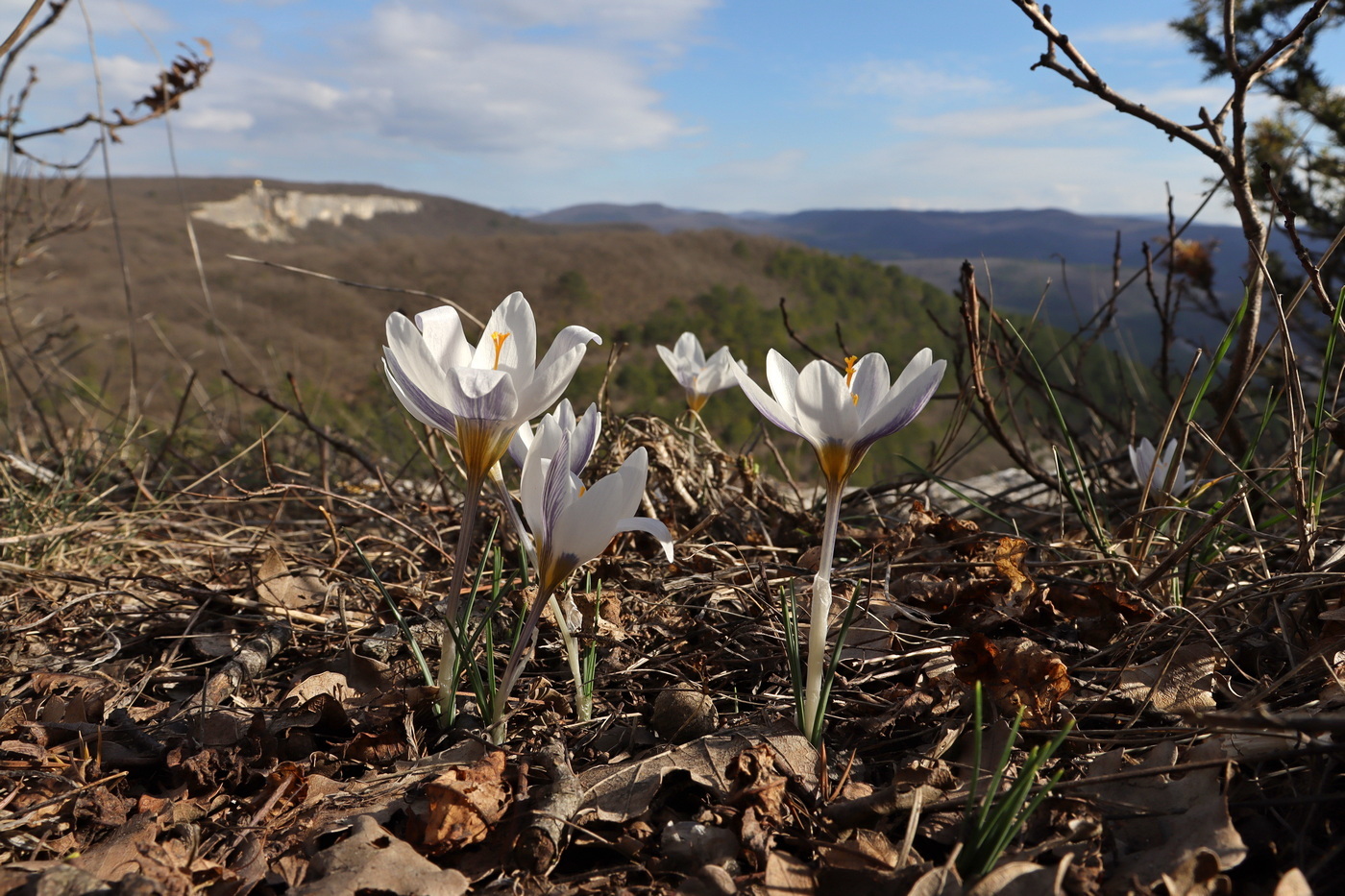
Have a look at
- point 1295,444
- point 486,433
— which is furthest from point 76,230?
point 1295,444

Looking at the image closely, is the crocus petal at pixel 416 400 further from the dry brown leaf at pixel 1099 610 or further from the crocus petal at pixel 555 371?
the dry brown leaf at pixel 1099 610

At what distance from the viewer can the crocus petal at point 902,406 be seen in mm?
1329

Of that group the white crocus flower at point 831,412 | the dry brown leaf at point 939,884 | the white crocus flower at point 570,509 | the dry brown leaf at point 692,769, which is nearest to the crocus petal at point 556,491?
the white crocus flower at point 570,509

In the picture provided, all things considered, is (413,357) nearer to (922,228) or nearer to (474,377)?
(474,377)

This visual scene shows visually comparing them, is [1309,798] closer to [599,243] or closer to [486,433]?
[486,433]

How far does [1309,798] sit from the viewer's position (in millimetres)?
1173

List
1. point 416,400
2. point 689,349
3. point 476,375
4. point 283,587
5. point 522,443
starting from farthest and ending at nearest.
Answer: point 689,349 → point 283,587 → point 522,443 → point 416,400 → point 476,375

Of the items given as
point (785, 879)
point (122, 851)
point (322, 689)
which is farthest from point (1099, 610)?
point (122, 851)

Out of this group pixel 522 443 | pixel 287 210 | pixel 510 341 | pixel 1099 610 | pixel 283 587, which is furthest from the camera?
pixel 287 210

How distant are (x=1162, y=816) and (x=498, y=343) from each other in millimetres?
1304

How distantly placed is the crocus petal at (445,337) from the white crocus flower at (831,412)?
48cm

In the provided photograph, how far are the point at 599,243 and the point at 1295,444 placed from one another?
27.9m

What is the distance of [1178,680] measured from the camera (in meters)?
1.57

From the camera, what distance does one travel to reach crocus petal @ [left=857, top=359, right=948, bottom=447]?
133 cm
